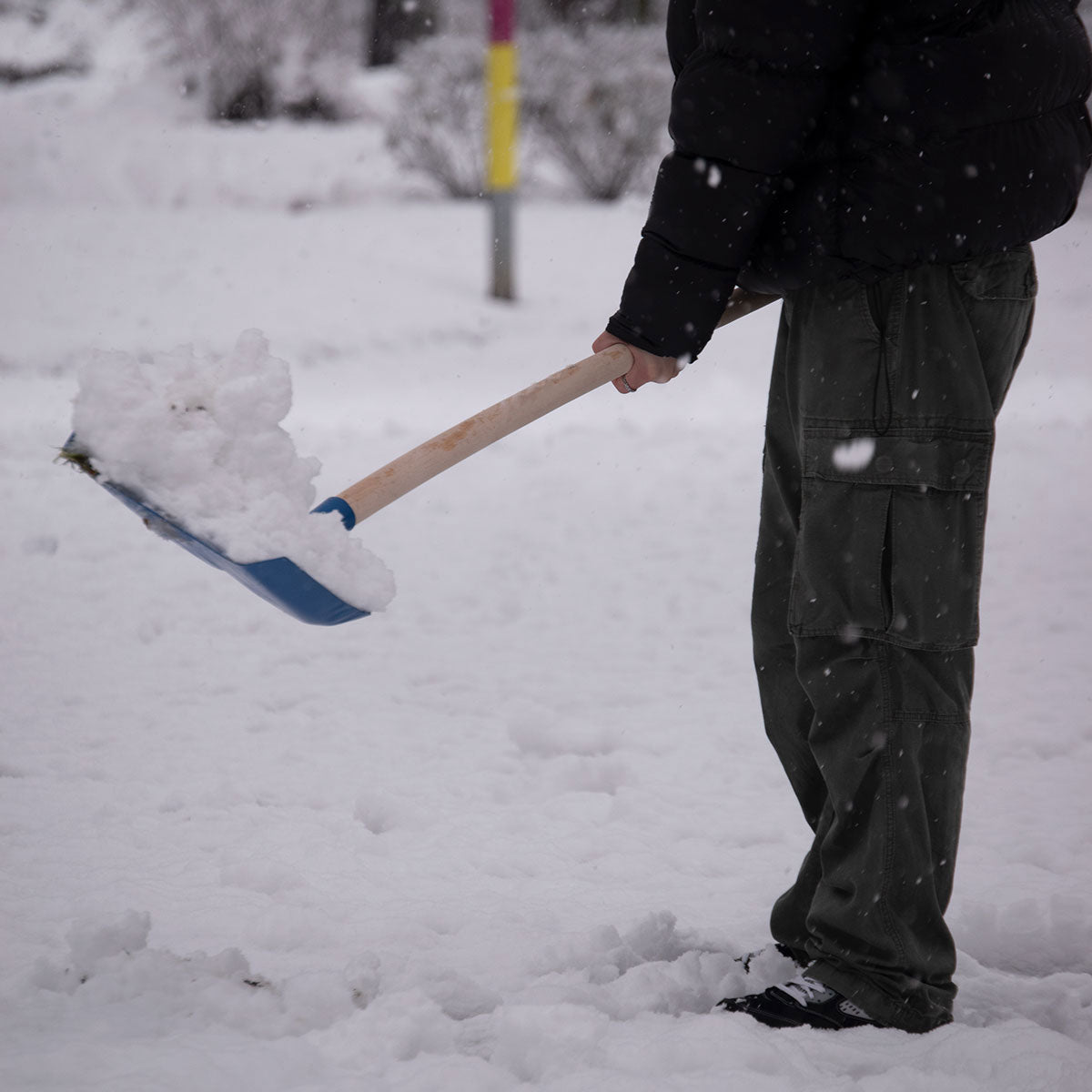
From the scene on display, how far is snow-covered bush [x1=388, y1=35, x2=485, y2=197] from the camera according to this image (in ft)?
32.6

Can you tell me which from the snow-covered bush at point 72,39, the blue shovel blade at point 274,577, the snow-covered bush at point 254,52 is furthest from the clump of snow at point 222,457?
the snow-covered bush at point 72,39

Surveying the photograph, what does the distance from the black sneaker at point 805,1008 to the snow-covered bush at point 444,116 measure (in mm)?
9237

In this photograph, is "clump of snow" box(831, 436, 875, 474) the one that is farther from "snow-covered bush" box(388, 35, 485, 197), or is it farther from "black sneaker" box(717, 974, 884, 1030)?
"snow-covered bush" box(388, 35, 485, 197)

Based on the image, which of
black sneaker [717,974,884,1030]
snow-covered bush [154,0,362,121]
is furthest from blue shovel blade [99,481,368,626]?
snow-covered bush [154,0,362,121]

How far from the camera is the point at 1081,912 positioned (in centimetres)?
210

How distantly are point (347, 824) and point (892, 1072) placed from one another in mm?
1142

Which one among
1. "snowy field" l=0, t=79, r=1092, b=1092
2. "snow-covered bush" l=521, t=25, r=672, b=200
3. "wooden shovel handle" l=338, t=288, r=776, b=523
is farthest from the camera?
"snow-covered bush" l=521, t=25, r=672, b=200

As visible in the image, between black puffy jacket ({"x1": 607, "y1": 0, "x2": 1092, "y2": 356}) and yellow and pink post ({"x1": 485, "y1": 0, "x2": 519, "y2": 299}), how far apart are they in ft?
19.2

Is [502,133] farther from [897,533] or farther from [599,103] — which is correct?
[897,533]

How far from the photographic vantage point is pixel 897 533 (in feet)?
5.29

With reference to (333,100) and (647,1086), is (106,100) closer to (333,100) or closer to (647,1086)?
(333,100)

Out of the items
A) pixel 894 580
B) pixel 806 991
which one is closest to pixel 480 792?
pixel 806 991

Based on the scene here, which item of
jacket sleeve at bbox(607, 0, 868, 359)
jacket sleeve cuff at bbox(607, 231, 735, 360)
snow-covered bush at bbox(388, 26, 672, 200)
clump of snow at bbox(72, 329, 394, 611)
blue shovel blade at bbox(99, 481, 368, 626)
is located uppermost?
snow-covered bush at bbox(388, 26, 672, 200)

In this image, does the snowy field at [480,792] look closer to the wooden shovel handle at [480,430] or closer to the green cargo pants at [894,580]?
the green cargo pants at [894,580]
